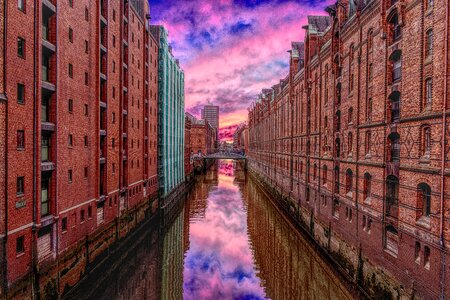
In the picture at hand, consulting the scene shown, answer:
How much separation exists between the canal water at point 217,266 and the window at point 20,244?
4268 millimetres

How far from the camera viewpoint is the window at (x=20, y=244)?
41.8 feet

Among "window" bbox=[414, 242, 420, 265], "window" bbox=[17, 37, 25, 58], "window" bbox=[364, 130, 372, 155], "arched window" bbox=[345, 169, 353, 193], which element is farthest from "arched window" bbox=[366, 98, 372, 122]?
"window" bbox=[17, 37, 25, 58]

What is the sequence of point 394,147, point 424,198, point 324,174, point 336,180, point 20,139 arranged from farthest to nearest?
point 324,174
point 336,180
point 394,147
point 20,139
point 424,198

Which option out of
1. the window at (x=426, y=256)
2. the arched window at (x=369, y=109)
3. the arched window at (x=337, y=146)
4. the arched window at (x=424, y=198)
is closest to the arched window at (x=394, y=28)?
the arched window at (x=369, y=109)

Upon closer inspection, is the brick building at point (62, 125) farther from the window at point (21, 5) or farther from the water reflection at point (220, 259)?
the water reflection at point (220, 259)

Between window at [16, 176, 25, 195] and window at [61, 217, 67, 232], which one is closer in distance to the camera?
window at [16, 176, 25, 195]

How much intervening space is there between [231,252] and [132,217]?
8676 mm

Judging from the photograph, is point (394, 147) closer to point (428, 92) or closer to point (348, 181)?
point (428, 92)

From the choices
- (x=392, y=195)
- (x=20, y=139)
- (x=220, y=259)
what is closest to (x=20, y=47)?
(x=20, y=139)

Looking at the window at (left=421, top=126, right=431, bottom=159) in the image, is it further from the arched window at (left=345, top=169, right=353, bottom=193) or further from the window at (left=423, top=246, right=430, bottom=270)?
the arched window at (left=345, top=169, right=353, bottom=193)

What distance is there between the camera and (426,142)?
12336 millimetres

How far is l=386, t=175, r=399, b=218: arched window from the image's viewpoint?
47.7ft

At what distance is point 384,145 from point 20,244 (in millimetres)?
16247

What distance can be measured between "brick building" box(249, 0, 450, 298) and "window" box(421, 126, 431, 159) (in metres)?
0.06
